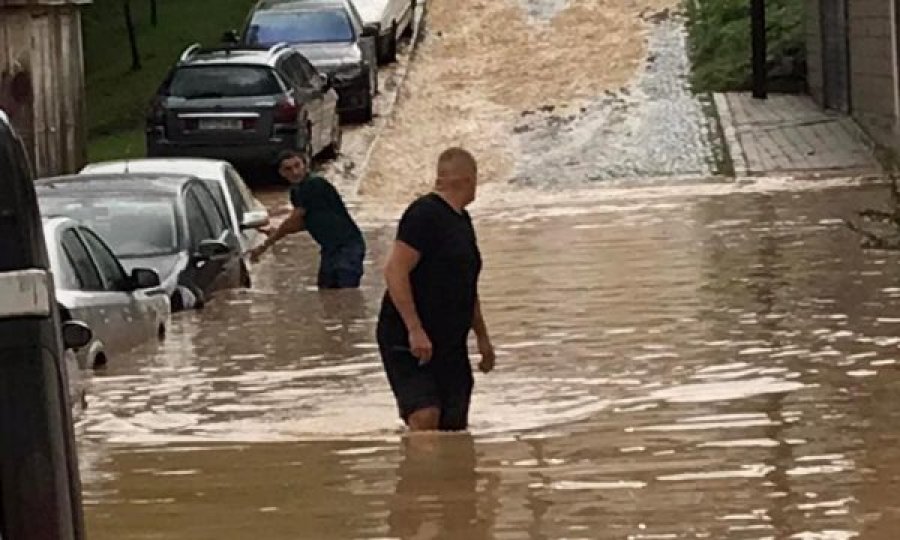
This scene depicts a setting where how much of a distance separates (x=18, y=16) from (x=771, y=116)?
1078 centimetres

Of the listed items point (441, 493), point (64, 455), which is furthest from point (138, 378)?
point (64, 455)

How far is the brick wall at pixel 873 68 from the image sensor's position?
1065 inches

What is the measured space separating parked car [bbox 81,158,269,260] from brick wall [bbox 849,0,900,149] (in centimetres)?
923

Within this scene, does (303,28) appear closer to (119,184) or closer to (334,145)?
(334,145)

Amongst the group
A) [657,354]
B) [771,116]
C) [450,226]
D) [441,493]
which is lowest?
[771,116]

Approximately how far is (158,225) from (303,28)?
1803 centimetres

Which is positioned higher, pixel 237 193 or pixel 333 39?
pixel 237 193

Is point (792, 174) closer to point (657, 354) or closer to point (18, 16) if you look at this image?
point (18, 16)

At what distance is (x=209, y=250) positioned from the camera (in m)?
16.3

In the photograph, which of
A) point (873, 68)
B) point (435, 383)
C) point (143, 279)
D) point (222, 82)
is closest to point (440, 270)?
point (435, 383)

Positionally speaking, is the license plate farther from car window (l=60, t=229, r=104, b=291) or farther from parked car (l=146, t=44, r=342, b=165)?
car window (l=60, t=229, r=104, b=291)

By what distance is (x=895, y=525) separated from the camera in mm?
7621

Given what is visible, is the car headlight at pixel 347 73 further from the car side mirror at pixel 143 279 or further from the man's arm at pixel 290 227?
the car side mirror at pixel 143 279

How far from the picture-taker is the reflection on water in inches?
322
